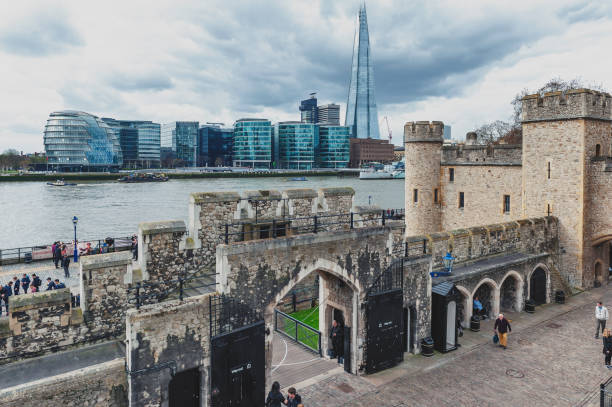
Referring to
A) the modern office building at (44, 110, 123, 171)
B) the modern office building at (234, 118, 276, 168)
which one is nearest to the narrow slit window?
the modern office building at (44, 110, 123, 171)

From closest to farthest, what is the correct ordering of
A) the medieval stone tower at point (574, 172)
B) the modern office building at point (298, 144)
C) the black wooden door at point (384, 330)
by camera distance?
the black wooden door at point (384, 330) → the medieval stone tower at point (574, 172) → the modern office building at point (298, 144)

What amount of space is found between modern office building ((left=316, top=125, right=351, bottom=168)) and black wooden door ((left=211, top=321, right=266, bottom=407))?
553ft

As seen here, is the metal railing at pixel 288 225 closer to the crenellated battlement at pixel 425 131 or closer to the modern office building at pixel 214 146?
the crenellated battlement at pixel 425 131

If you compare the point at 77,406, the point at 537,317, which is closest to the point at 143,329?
the point at 77,406

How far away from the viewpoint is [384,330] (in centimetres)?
1282

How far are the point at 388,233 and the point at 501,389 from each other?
17.7ft

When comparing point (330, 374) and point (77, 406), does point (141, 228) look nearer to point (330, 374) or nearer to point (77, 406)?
point (77, 406)

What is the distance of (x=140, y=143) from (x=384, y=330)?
628ft

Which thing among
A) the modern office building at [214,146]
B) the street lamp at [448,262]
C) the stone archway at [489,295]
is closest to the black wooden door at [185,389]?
the street lamp at [448,262]

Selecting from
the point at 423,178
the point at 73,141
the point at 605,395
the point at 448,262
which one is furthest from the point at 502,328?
the point at 73,141

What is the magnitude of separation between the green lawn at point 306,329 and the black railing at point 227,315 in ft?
16.7

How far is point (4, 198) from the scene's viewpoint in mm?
73812

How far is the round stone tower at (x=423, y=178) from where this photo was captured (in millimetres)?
27969

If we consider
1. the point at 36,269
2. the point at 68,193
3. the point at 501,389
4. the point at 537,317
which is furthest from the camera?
the point at 68,193
